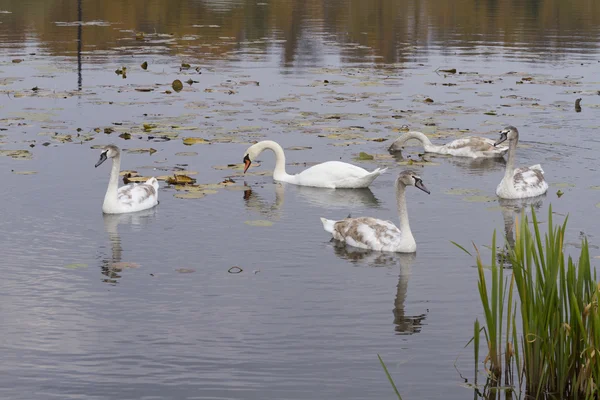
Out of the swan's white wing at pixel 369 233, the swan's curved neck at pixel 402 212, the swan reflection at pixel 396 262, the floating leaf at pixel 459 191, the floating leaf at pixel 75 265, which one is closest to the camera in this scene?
the swan reflection at pixel 396 262

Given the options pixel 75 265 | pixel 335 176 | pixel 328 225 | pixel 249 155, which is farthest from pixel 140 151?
pixel 75 265

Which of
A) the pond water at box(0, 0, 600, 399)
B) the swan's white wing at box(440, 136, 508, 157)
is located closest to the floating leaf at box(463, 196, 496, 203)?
the pond water at box(0, 0, 600, 399)

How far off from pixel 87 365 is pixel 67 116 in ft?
50.0

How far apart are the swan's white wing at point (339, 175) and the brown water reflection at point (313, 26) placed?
1860 cm

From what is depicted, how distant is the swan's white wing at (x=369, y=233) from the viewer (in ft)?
47.2

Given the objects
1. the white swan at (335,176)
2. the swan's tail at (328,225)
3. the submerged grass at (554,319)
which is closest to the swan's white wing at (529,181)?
the white swan at (335,176)

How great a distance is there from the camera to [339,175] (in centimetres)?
1811

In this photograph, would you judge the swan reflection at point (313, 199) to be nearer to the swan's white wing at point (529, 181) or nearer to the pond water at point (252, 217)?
the pond water at point (252, 217)

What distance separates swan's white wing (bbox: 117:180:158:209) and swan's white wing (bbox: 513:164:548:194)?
598 cm

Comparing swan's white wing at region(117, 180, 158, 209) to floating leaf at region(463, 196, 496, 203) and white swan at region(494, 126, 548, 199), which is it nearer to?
floating leaf at region(463, 196, 496, 203)

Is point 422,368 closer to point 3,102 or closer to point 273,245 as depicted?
point 273,245

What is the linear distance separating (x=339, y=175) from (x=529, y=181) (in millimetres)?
3215

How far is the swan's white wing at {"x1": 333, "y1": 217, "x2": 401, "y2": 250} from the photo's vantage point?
14.4 meters

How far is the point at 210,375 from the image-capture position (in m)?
9.89
